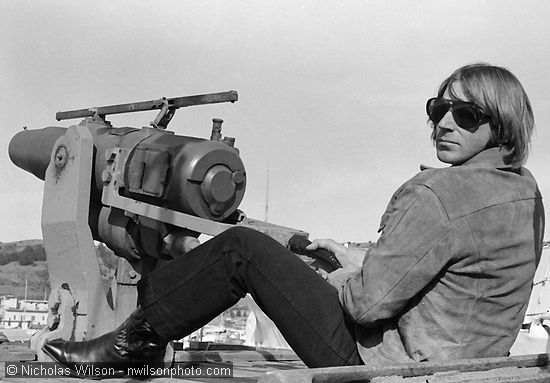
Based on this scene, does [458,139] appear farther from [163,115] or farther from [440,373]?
[163,115]

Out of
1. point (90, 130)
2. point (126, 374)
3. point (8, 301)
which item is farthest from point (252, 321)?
point (8, 301)

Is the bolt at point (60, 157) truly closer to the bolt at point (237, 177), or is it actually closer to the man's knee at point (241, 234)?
the bolt at point (237, 177)

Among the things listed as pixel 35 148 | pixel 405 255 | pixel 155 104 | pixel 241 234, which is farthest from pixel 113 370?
pixel 35 148

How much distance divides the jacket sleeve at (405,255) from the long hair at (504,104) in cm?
41

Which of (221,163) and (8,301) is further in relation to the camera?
(8,301)

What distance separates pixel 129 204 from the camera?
5984mm

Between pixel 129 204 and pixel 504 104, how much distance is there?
3.57 meters

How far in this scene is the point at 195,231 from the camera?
19.2 ft

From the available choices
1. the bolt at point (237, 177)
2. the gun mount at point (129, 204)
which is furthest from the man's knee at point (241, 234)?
the bolt at point (237, 177)

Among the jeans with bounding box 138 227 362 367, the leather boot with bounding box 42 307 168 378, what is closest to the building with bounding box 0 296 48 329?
the leather boot with bounding box 42 307 168 378

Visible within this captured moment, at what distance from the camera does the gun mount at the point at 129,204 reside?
19.0ft

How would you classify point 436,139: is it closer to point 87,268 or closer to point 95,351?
point 95,351

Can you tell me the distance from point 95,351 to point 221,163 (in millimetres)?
2120

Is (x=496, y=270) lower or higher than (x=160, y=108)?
lower
